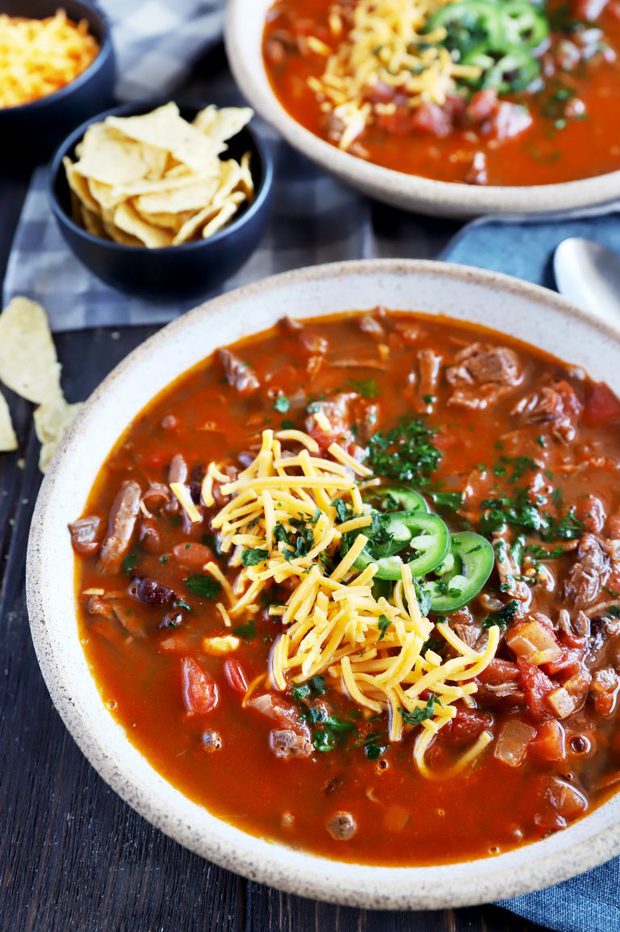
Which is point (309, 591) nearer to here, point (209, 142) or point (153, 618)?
point (153, 618)

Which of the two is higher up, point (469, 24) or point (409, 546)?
point (469, 24)

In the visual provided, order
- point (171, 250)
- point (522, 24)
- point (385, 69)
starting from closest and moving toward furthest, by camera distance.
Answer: point (171, 250), point (385, 69), point (522, 24)

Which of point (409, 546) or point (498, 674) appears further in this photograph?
point (409, 546)

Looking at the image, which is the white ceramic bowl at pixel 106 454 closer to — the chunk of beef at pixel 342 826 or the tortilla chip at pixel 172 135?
the chunk of beef at pixel 342 826

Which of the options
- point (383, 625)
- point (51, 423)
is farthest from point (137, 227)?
point (383, 625)

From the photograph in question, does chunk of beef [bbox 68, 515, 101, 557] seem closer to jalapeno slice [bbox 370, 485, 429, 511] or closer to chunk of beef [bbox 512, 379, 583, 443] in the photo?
jalapeno slice [bbox 370, 485, 429, 511]

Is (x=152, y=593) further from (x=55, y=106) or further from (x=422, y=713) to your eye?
(x=55, y=106)

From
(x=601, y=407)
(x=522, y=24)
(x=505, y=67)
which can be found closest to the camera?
(x=601, y=407)
